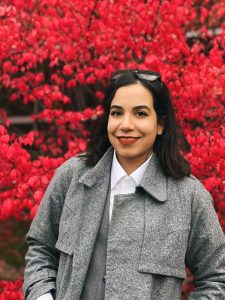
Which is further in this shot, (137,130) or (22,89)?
(22,89)

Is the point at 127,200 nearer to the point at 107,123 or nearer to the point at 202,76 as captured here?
the point at 107,123

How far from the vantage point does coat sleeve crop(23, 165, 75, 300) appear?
286 cm

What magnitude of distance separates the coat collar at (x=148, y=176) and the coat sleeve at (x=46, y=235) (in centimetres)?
14

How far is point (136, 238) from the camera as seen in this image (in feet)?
8.69

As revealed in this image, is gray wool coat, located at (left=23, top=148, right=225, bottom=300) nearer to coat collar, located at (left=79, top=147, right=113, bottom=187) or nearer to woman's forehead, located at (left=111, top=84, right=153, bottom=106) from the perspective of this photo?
coat collar, located at (left=79, top=147, right=113, bottom=187)

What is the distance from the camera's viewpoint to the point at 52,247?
2.93 m

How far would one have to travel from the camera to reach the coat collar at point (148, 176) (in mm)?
2723

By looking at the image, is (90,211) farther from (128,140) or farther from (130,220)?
(128,140)

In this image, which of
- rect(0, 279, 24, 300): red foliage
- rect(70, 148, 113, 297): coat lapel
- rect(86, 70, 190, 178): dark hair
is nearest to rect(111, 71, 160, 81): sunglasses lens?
rect(86, 70, 190, 178): dark hair

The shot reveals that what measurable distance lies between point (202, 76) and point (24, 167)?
4.38 ft

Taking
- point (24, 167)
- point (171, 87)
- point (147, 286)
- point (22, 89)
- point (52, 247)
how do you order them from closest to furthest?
point (147, 286)
point (52, 247)
point (24, 167)
point (171, 87)
point (22, 89)

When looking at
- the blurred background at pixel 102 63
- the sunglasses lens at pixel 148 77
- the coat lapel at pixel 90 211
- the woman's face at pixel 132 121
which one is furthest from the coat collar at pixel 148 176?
the blurred background at pixel 102 63

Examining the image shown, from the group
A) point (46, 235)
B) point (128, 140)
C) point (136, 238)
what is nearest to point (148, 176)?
point (128, 140)

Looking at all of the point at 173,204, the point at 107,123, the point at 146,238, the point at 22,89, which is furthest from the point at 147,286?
the point at 22,89
